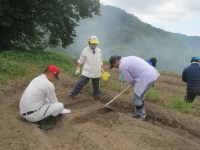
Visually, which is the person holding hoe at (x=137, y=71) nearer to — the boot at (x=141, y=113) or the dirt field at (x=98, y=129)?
the boot at (x=141, y=113)

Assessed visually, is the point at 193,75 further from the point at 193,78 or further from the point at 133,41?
the point at 133,41

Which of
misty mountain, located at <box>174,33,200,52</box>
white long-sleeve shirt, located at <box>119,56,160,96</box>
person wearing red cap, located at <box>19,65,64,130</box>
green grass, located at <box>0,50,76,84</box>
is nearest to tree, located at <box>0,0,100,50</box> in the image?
green grass, located at <box>0,50,76,84</box>

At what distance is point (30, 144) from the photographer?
3.32 metres

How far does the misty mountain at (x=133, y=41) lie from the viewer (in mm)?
32938

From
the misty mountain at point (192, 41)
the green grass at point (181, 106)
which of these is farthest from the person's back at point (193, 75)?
the misty mountain at point (192, 41)

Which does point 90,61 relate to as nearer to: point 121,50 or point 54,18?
point 54,18

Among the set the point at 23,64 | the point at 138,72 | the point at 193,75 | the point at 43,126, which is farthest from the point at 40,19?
the point at 193,75

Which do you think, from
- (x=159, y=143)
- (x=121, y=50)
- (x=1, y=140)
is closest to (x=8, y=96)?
(x=1, y=140)

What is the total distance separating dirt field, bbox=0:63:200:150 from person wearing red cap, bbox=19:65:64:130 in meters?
0.19

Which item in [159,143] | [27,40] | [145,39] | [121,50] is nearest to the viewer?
[159,143]

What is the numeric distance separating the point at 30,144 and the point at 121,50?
3167 centimetres

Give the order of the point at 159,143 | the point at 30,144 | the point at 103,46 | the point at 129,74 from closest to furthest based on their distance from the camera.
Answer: the point at 30,144, the point at 159,143, the point at 129,74, the point at 103,46

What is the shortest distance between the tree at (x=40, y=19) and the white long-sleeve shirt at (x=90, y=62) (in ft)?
13.6

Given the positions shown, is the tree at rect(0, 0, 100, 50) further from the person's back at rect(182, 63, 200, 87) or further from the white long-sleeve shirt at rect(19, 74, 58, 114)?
the person's back at rect(182, 63, 200, 87)
